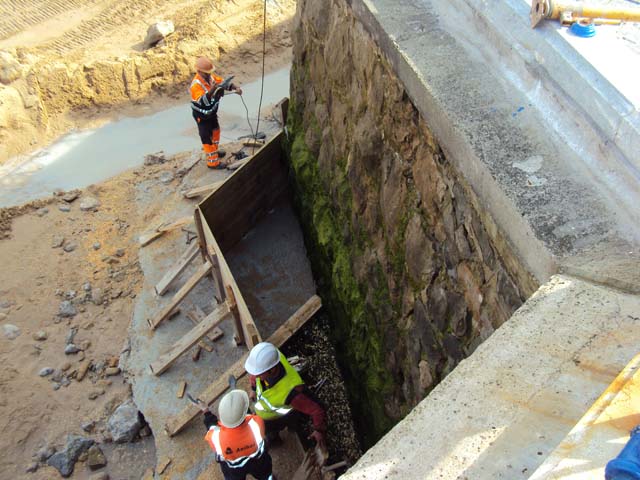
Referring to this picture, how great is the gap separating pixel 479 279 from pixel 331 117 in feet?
10.6

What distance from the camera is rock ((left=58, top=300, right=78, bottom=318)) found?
670cm

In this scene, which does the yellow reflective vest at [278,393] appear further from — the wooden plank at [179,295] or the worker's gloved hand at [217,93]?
the worker's gloved hand at [217,93]

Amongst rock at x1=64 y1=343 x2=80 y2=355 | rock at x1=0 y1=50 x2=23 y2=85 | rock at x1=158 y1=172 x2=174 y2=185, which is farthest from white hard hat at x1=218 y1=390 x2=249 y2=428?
rock at x1=0 y1=50 x2=23 y2=85

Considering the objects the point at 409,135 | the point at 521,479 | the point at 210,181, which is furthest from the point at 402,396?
the point at 210,181

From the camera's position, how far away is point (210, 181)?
8070 millimetres

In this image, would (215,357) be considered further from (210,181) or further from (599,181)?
(599,181)

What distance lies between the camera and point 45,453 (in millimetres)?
5473

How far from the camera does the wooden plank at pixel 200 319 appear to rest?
6.13m

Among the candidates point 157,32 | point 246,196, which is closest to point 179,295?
point 246,196

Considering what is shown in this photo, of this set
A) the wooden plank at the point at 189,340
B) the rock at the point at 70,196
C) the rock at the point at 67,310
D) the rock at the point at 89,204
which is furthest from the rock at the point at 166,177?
the wooden plank at the point at 189,340

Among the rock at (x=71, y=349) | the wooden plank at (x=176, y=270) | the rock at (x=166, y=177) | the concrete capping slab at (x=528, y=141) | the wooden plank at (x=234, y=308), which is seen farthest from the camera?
the rock at (x=166, y=177)

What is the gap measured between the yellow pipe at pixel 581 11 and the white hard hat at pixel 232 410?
3.03 meters

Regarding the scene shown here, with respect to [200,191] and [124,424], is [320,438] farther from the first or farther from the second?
[200,191]

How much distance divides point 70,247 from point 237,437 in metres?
4.46
